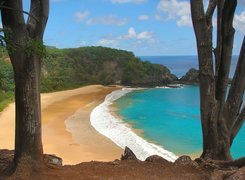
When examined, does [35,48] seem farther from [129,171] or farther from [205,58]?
[205,58]

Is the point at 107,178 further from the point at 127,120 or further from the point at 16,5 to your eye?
the point at 127,120

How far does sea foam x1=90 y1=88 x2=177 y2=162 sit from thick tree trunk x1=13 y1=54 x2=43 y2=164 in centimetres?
1296

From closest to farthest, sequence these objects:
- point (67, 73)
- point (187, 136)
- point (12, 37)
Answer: point (12, 37)
point (187, 136)
point (67, 73)

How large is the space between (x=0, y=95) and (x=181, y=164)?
36.0 m

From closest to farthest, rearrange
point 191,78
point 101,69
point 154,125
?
point 154,125 < point 101,69 < point 191,78

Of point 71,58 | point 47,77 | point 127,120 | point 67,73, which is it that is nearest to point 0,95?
point 127,120

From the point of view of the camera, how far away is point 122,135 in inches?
995

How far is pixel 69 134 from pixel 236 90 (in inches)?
744

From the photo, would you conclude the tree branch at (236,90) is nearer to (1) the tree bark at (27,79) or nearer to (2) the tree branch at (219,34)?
(2) the tree branch at (219,34)

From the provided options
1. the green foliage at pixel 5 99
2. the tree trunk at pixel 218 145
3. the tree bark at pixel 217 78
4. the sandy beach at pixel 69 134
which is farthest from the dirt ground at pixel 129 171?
the green foliage at pixel 5 99

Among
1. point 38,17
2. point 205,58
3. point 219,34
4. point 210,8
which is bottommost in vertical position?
point 205,58

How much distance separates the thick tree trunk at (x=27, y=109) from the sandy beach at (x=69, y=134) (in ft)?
38.1

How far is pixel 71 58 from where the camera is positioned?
2874 inches

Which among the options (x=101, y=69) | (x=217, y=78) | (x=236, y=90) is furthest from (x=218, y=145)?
(x=101, y=69)
